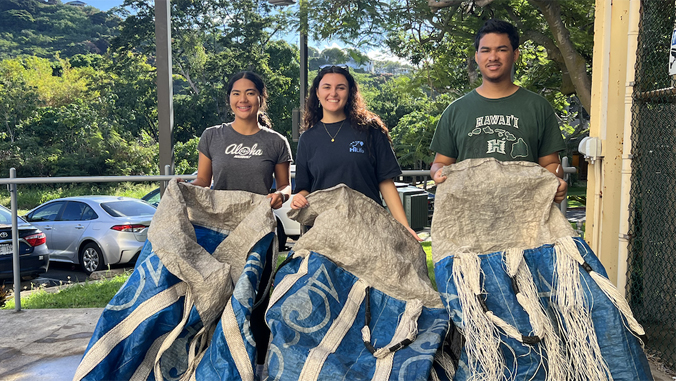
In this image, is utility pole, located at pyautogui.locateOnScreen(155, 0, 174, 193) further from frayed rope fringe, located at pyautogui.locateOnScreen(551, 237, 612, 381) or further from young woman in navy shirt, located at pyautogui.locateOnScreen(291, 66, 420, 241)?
frayed rope fringe, located at pyautogui.locateOnScreen(551, 237, 612, 381)

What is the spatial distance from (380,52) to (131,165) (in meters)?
20.1

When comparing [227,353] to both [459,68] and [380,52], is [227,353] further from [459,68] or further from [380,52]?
[459,68]

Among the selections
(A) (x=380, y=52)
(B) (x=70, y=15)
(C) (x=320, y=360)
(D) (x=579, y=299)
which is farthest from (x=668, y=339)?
(B) (x=70, y=15)

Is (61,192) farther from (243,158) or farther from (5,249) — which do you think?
(243,158)

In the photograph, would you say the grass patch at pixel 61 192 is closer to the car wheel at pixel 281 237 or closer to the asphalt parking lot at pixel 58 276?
the asphalt parking lot at pixel 58 276

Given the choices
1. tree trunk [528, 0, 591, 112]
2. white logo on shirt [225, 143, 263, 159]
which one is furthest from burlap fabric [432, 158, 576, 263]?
tree trunk [528, 0, 591, 112]

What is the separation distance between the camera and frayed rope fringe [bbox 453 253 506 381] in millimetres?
1874

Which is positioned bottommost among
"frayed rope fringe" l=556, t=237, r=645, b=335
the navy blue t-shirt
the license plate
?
the license plate

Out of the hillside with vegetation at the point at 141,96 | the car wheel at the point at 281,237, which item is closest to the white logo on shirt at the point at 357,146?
the car wheel at the point at 281,237

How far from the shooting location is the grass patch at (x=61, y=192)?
1816cm

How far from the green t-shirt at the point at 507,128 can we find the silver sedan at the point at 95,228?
572 cm

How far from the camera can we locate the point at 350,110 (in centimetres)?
249

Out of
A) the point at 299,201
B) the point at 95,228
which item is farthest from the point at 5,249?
the point at 299,201

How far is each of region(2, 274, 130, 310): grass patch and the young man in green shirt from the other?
3.57 m
